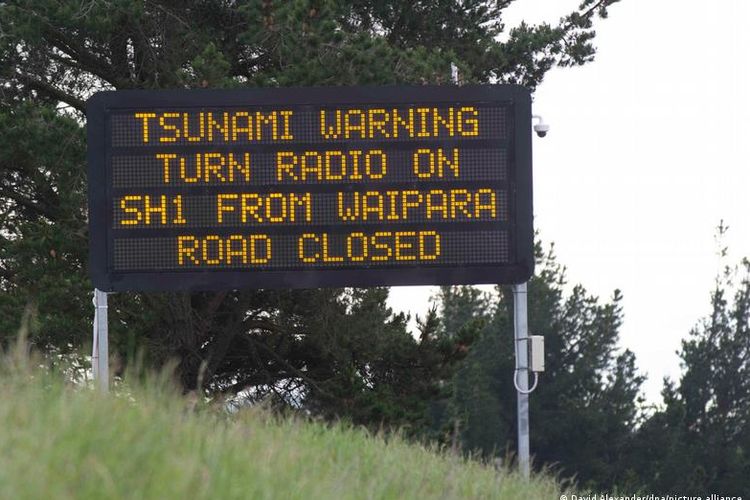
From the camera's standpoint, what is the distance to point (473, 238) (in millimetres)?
11469

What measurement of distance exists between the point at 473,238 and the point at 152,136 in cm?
303

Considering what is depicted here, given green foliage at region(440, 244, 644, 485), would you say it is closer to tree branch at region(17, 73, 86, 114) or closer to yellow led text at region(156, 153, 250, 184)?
tree branch at region(17, 73, 86, 114)

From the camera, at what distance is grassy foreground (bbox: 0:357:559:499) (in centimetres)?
562

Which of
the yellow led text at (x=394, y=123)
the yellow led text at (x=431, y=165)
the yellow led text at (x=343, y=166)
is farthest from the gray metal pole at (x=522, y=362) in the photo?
the yellow led text at (x=343, y=166)

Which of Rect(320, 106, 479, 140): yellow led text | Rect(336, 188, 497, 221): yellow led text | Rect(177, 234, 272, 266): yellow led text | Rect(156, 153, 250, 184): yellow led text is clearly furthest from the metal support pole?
Rect(320, 106, 479, 140): yellow led text

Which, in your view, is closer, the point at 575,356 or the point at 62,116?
the point at 62,116

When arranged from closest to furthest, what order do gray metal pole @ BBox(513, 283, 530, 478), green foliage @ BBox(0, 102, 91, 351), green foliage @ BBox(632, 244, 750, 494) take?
gray metal pole @ BBox(513, 283, 530, 478) < green foliage @ BBox(0, 102, 91, 351) < green foliage @ BBox(632, 244, 750, 494)

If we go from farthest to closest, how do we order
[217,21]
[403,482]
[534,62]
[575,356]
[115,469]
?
[575,356] < [534,62] < [217,21] < [403,482] < [115,469]

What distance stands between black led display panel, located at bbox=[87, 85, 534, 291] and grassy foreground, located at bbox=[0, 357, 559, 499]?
2170 mm

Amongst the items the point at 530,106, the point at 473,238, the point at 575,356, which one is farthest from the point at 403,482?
the point at 575,356

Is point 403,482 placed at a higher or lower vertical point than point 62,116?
lower

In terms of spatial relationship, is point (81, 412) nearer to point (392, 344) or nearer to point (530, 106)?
point (530, 106)

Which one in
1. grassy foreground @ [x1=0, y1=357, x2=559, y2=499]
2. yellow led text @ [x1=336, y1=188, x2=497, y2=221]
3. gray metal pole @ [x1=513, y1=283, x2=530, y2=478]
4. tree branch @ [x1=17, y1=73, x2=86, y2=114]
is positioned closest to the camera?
grassy foreground @ [x1=0, y1=357, x2=559, y2=499]

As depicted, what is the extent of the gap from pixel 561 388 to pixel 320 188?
4645cm
